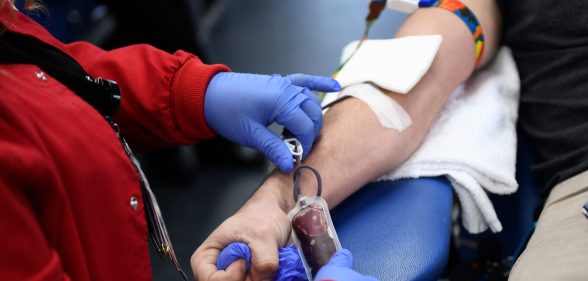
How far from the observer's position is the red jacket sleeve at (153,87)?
2.62 feet

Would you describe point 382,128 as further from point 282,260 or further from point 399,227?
point 282,260

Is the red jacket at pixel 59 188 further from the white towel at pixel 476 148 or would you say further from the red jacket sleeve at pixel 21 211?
the white towel at pixel 476 148

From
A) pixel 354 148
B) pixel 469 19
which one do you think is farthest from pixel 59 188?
pixel 469 19

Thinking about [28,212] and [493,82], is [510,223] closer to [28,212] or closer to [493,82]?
[493,82]

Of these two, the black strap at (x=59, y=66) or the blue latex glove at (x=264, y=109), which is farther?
the blue latex glove at (x=264, y=109)

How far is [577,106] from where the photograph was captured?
801 millimetres

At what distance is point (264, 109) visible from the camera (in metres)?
0.82

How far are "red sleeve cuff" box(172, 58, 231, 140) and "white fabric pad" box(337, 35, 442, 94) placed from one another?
1.10ft

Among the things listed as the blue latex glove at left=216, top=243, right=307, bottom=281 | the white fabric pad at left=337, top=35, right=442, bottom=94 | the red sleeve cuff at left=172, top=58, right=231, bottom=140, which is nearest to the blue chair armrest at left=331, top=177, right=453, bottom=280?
the blue latex glove at left=216, top=243, right=307, bottom=281

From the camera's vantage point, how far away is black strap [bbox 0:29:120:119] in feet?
1.78

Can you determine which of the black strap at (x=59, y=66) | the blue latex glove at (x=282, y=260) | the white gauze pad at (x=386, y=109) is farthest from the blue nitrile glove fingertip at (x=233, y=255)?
the white gauze pad at (x=386, y=109)

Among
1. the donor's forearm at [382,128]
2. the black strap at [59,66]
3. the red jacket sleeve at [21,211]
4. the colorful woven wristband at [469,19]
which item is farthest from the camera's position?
the colorful woven wristband at [469,19]

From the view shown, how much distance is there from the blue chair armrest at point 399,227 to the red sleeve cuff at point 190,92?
0.40 metres

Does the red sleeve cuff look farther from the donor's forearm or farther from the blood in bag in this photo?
the blood in bag
